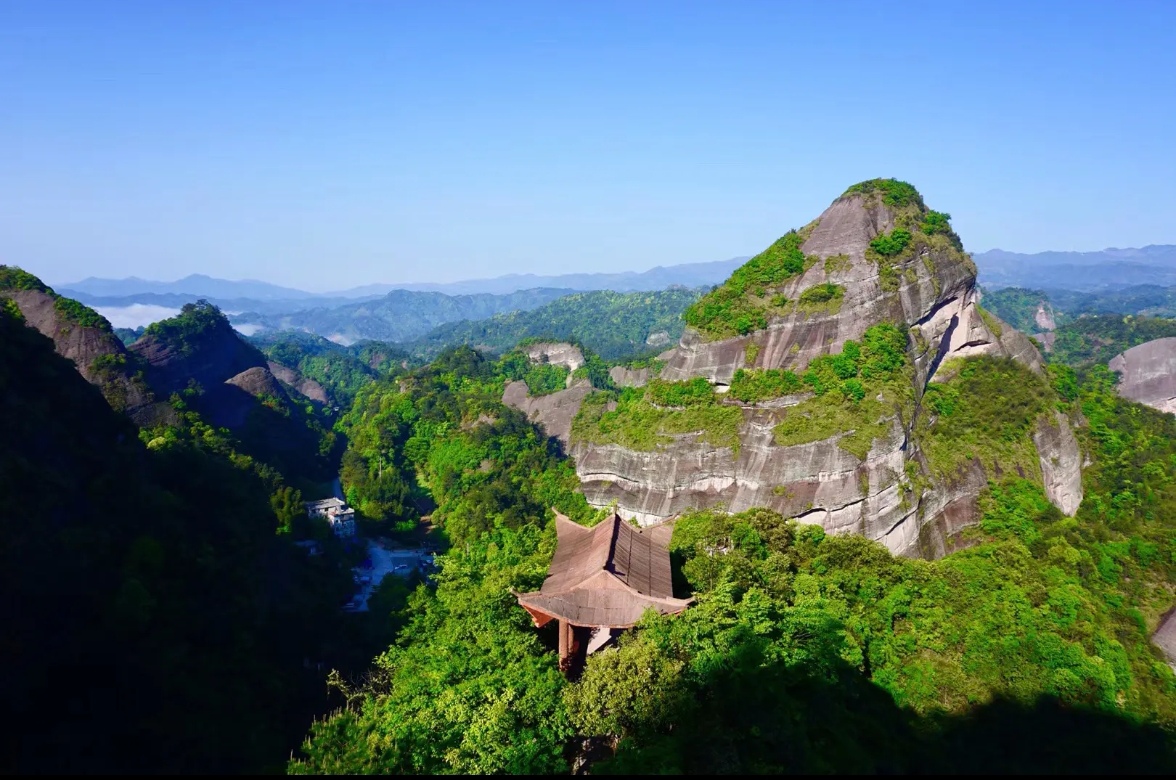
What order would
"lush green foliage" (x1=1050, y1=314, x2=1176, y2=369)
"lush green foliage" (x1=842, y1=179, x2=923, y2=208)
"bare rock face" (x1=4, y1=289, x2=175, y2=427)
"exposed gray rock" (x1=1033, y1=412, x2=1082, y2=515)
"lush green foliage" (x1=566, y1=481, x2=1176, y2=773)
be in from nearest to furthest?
"lush green foliage" (x1=566, y1=481, x2=1176, y2=773) → "exposed gray rock" (x1=1033, y1=412, x2=1082, y2=515) → "lush green foliage" (x1=842, y1=179, x2=923, y2=208) → "bare rock face" (x1=4, y1=289, x2=175, y2=427) → "lush green foliage" (x1=1050, y1=314, x2=1176, y2=369)

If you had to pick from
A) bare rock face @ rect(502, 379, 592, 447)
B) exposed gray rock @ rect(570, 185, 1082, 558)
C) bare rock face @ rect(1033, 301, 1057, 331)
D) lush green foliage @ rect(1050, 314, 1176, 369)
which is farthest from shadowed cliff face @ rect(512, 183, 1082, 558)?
bare rock face @ rect(1033, 301, 1057, 331)

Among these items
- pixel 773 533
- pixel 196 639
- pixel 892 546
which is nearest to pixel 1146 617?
pixel 892 546

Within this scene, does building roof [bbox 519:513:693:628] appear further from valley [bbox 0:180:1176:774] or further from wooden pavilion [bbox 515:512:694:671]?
valley [bbox 0:180:1176:774]

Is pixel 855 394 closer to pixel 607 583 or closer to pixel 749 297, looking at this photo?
pixel 749 297

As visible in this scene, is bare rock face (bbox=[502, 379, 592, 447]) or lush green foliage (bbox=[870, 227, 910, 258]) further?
bare rock face (bbox=[502, 379, 592, 447])

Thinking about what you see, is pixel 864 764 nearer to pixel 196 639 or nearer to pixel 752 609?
pixel 752 609

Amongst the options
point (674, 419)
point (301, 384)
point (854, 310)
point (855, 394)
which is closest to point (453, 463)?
point (674, 419)
